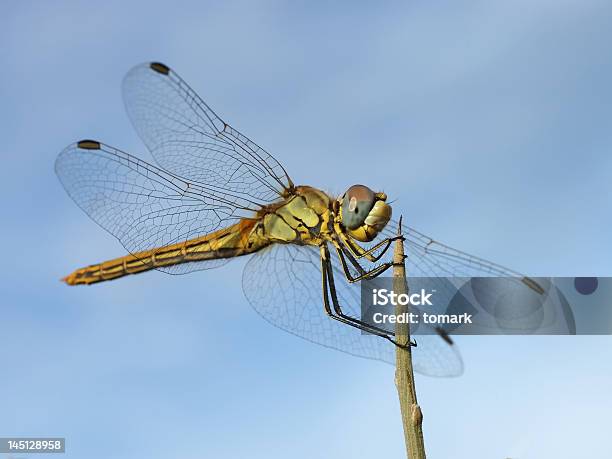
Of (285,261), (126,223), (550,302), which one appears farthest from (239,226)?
(550,302)

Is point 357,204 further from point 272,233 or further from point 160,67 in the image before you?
point 160,67

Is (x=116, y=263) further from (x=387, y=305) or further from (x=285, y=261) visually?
(x=387, y=305)

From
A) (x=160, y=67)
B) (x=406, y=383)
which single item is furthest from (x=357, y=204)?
(x=160, y=67)

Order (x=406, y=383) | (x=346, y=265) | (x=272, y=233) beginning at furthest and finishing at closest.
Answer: (x=272, y=233) < (x=346, y=265) < (x=406, y=383)

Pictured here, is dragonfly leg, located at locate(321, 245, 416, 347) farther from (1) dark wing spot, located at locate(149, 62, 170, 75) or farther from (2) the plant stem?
(1) dark wing spot, located at locate(149, 62, 170, 75)

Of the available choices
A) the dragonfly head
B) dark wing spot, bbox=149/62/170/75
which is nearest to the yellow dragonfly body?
the dragonfly head
